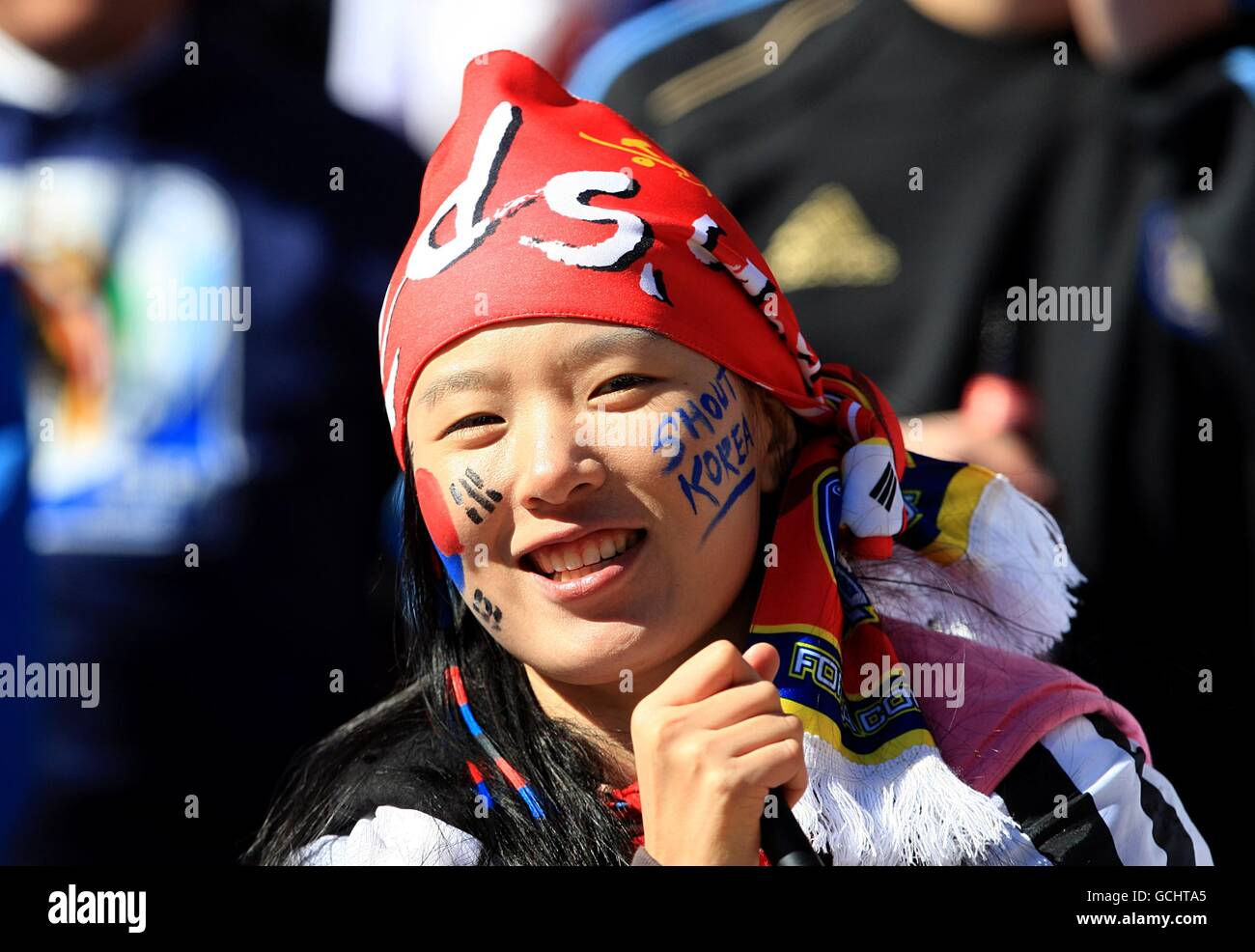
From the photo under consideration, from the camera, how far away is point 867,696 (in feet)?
4.81

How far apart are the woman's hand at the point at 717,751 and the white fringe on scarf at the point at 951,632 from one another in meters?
0.12

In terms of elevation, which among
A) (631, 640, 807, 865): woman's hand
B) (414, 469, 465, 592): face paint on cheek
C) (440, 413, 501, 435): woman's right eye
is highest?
(440, 413, 501, 435): woman's right eye

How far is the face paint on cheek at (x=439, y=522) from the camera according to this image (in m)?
1.43

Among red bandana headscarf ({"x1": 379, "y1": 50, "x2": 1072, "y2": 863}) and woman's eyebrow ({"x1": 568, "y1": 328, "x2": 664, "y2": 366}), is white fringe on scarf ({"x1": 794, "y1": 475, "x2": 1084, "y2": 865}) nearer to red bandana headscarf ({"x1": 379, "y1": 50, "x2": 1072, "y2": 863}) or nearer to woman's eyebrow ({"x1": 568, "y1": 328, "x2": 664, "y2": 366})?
red bandana headscarf ({"x1": 379, "y1": 50, "x2": 1072, "y2": 863})

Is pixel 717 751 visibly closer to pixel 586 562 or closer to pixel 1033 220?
pixel 586 562

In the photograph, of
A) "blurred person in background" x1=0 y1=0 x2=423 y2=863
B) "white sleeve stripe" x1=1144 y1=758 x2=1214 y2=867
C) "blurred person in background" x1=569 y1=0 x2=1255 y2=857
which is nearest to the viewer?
"white sleeve stripe" x1=1144 y1=758 x2=1214 y2=867

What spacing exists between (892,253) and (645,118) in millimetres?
406

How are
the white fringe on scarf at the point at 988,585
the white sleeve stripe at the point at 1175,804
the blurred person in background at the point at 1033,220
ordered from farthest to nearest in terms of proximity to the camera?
the blurred person in background at the point at 1033,220
the white fringe on scarf at the point at 988,585
the white sleeve stripe at the point at 1175,804

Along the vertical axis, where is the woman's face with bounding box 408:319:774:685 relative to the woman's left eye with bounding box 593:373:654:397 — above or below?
below

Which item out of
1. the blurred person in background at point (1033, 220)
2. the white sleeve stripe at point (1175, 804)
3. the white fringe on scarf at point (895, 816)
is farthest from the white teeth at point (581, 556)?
the blurred person in background at point (1033, 220)

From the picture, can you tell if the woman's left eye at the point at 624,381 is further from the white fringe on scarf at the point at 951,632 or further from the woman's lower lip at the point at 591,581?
the white fringe on scarf at the point at 951,632

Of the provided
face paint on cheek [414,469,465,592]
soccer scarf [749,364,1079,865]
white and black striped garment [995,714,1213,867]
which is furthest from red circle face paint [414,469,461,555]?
white and black striped garment [995,714,1213,867]

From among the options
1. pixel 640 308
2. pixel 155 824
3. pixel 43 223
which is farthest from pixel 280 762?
pixel 640 308

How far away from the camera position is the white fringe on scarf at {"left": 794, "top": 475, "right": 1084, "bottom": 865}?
138 cm
